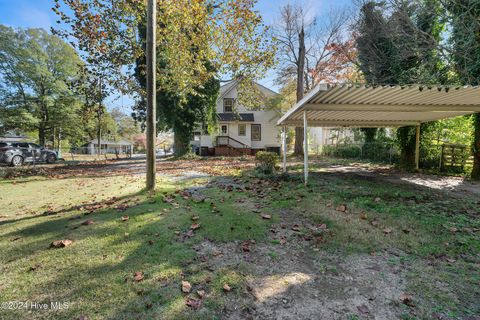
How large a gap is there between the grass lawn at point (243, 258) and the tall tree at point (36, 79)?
88.7ft

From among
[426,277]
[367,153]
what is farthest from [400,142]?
[426,277]

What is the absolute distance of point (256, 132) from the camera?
2669cm

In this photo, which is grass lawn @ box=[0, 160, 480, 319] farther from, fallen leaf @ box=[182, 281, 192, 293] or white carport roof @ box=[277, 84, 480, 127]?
white carport roof @ box=[277, 84, 480, 127]

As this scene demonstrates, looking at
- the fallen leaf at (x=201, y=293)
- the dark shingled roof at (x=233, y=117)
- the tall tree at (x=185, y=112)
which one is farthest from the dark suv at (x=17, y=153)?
the fallen leaf at (x=201, y=293)

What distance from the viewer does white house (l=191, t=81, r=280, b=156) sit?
25414 millimetres

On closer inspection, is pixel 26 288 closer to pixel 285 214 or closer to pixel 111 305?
pixel 111 305

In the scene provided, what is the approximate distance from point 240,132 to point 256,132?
1.75 meters

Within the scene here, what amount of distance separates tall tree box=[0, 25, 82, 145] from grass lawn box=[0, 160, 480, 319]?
2705 centimetres

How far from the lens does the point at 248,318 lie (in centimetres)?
204

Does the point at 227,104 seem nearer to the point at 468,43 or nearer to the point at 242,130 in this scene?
the point at 242,130

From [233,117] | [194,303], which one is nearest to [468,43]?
[194,303]

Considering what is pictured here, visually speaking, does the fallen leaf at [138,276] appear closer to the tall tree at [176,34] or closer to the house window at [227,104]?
the tall tree at [176,34]

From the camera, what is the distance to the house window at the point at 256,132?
26.7 metres

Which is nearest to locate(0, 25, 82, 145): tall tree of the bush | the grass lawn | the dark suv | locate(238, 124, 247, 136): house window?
the dark suv
